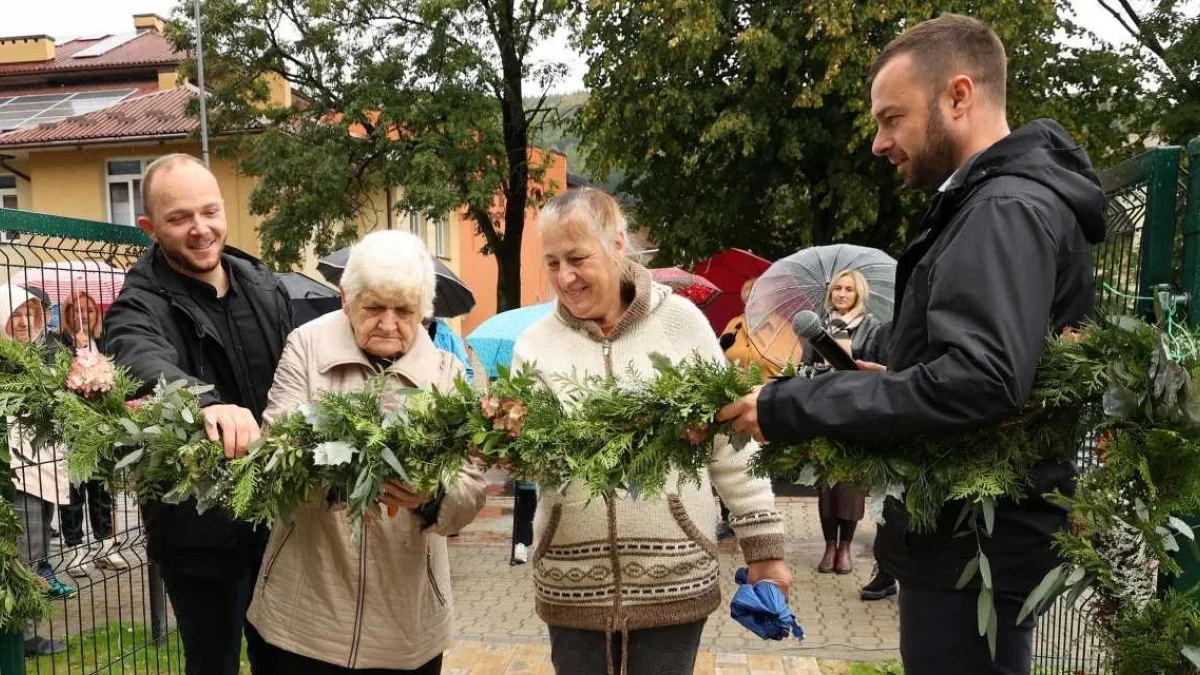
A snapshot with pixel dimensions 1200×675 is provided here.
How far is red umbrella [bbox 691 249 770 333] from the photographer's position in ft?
36.8

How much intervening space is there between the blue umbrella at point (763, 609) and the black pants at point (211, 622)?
1.51 meters

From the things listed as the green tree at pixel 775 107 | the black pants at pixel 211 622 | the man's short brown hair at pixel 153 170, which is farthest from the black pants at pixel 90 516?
the green tree at pixel 775 107

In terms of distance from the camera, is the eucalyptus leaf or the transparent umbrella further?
the transparent umbrella

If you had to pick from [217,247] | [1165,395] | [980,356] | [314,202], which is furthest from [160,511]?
[314,202]

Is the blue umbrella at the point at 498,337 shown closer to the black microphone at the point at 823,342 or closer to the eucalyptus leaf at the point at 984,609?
the black microphone at the point at 823,342

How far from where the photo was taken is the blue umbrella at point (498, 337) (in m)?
7.87

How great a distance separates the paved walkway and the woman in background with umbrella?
171 millimetres

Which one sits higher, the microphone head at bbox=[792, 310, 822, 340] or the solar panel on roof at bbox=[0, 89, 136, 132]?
the solar panel on roof at bbox=[0, 89, 136, 132]

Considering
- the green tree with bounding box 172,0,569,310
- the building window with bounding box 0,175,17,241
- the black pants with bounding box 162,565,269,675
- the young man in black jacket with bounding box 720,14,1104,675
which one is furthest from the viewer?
the building window with bounding box 0,175,17,241

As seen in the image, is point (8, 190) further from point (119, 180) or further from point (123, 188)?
point (119, 180)

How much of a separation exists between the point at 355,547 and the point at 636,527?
797 mm

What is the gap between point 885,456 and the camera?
209 centimetres

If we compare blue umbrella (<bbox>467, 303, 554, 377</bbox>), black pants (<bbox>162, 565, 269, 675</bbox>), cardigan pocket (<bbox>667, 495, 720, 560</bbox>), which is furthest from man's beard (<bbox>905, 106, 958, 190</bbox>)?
blue umbrella (<bbox>467, 303, 554, 377</bbox>)

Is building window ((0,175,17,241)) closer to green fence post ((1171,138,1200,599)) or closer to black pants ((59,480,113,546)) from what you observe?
black pants ((59,480,113,546))
